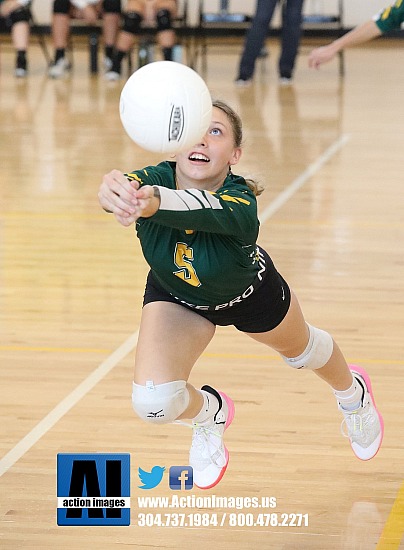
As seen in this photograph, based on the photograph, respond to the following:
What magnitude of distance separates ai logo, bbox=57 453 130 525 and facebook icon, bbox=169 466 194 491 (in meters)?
0.13

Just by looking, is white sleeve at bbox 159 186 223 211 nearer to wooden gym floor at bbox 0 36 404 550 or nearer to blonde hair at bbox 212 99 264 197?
blonde hair at bbox 212 99 264 197

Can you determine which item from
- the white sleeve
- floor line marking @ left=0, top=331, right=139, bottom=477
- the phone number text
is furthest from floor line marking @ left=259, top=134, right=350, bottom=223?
the white sleeve

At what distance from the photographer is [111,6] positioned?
1277cm

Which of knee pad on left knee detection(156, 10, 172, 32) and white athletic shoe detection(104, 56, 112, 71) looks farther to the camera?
white athletic shoe detection(104, 56, 112, 71)

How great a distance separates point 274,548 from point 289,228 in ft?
11.9

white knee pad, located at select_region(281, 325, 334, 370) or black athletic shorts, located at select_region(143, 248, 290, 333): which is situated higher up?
black athletic shorts, located at select_region(143, 248, 290, 333)

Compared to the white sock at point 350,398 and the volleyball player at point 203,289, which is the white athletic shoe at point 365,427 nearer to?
the white sock at point 350,398

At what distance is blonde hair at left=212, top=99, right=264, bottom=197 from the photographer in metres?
3.10

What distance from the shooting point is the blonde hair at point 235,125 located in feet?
10.2

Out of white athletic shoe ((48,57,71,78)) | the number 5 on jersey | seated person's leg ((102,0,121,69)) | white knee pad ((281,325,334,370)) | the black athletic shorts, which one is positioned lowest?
white athletic shoe ((48,57,71,78))

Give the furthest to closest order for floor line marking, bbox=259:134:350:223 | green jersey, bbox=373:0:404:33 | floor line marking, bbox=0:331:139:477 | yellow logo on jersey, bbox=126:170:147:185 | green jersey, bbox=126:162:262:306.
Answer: floor line marking, bbox=259:134:350:223
green jersey, bbox=373:0:404:33
floor line marking, bbox=0:331:139:477
green jersey, bbox=126:162:262:306
yellow logo on jersey, bbox=126:170:147:185

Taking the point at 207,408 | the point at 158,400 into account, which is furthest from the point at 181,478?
the point at 158,400

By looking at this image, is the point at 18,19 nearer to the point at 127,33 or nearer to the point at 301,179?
the point at 127,33

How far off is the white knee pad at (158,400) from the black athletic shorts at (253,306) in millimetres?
237
